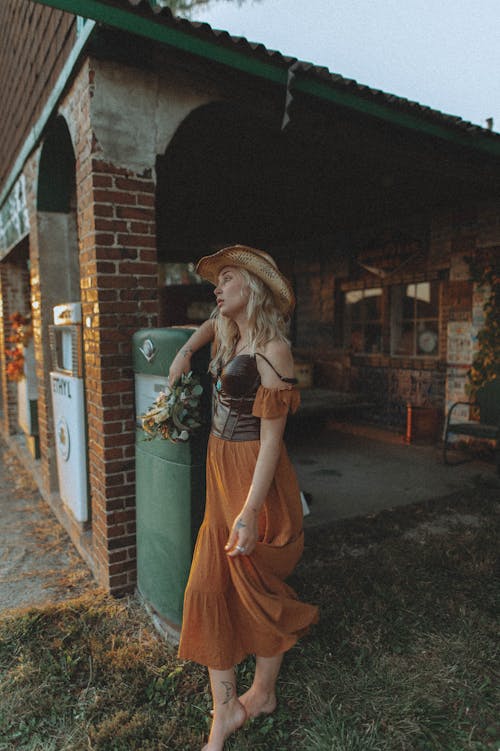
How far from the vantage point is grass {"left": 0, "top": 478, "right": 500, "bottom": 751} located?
6.75 feet

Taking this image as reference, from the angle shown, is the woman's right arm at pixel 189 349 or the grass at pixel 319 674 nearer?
the grass at pixel 319 674

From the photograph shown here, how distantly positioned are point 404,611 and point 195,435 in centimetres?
170

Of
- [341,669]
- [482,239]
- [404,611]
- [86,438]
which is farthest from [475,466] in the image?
[86,438]

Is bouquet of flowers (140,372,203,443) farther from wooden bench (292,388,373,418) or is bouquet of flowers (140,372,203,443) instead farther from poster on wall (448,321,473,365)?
poster on wall (448,321,473,365)

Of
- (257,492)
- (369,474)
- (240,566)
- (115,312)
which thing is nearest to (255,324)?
(257,492)

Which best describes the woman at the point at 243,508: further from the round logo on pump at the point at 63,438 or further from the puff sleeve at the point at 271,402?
the round logo on pump at the point at 63,438

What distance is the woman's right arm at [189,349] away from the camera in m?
2.32

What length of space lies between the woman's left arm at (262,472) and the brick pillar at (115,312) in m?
1.34

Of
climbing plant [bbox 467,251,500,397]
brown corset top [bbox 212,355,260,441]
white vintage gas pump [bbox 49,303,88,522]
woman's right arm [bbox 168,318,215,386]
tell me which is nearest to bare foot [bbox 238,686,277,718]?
brown corset top [bbox 212,355,260,441]

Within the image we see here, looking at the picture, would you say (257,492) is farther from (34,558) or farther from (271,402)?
(34,558)

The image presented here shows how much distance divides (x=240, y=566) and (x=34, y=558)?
2444 mm

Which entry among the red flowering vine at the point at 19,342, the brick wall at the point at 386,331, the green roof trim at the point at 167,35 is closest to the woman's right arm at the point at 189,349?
the green roof trim at the point at 167,35

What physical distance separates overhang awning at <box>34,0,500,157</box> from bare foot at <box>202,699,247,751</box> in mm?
3368

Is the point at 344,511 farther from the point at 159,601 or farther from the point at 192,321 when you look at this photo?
the point at 192,321
